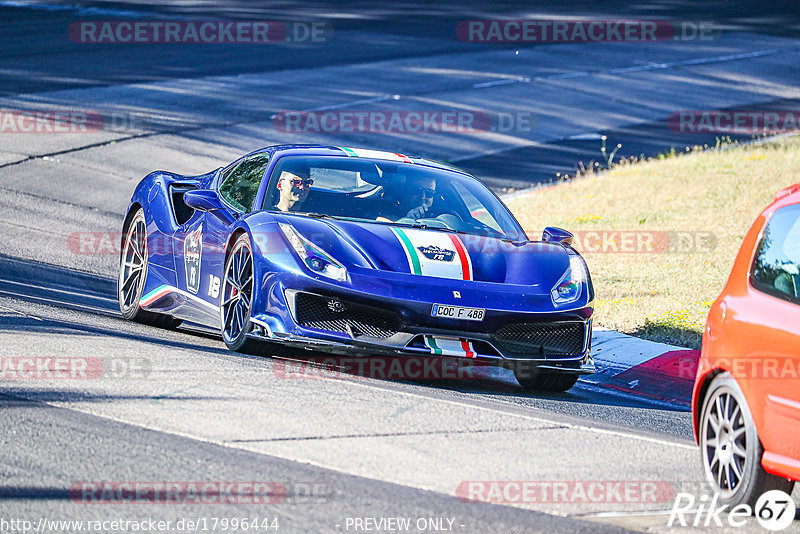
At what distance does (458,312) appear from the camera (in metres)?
7.41

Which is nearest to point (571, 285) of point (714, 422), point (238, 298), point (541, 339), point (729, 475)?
point (541, 339)

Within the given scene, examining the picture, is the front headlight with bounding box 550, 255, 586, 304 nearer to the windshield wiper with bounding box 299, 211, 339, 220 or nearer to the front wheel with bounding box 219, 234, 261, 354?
the windshield wiper with bounding box 299, 211, 339, 220

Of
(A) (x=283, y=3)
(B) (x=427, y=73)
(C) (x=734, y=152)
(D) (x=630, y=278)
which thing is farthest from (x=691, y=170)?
(A) (x=283, y=3)

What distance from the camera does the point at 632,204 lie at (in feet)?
51.8

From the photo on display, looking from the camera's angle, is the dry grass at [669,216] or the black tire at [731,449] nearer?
the black tire at [731,449]

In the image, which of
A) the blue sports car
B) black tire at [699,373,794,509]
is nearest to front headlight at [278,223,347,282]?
the blue sports car

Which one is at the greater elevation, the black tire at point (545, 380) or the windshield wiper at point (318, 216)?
the windshield wiper at point (318, 216)

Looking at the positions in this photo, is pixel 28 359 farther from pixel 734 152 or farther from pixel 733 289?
pixel 734 152

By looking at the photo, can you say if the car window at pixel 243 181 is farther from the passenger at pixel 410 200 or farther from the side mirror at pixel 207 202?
the passenger at pixel 410 200

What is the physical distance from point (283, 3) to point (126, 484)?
1218 inches

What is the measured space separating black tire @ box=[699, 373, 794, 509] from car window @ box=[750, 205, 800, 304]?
17.6 inches

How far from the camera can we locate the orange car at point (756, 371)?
4.94 meters

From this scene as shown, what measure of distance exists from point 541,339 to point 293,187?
6.75 feet

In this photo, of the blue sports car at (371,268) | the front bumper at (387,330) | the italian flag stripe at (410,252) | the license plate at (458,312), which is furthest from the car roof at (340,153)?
the license plate at (458,312)
